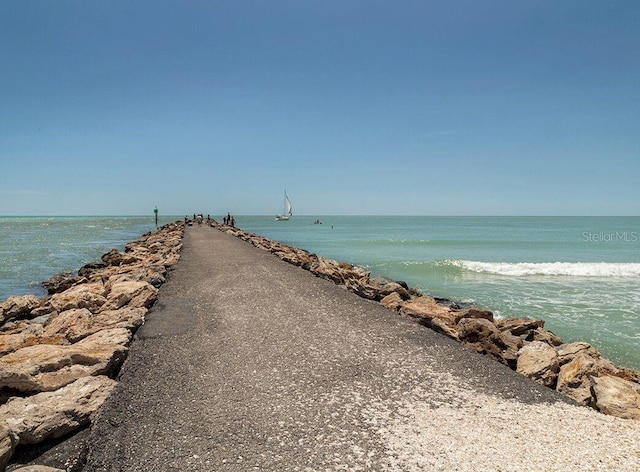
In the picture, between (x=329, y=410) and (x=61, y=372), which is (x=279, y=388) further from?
(x=61, y=372)

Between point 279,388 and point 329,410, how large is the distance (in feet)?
2.07

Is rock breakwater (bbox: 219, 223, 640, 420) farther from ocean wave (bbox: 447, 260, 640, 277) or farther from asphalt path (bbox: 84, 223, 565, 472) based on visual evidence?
ocean wave (bbox: 447, 260, 640, 277)

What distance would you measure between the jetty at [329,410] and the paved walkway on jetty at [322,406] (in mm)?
14

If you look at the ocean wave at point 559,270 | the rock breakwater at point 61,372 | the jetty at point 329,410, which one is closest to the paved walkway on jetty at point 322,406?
the jetty at point 329,410

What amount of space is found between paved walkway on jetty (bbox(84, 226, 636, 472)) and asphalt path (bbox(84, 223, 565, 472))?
0.05 ft

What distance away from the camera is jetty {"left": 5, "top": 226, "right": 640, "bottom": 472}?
2.79 meters

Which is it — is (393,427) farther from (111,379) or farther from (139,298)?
(139,298)

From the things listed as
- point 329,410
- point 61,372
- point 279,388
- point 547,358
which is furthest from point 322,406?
point 547,358

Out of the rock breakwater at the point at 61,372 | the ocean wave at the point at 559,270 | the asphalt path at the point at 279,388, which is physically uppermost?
the rock breakwater at the point at 61,372

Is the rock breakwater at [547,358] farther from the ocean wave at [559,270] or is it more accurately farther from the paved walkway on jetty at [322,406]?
the ocean wave at [559,270]

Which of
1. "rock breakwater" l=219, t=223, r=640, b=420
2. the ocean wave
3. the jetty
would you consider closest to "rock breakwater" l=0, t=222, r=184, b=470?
the jetty

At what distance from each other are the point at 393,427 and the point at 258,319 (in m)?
3.37

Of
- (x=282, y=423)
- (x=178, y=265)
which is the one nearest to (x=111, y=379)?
(x=282, y=423)

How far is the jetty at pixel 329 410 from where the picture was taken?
279cm
